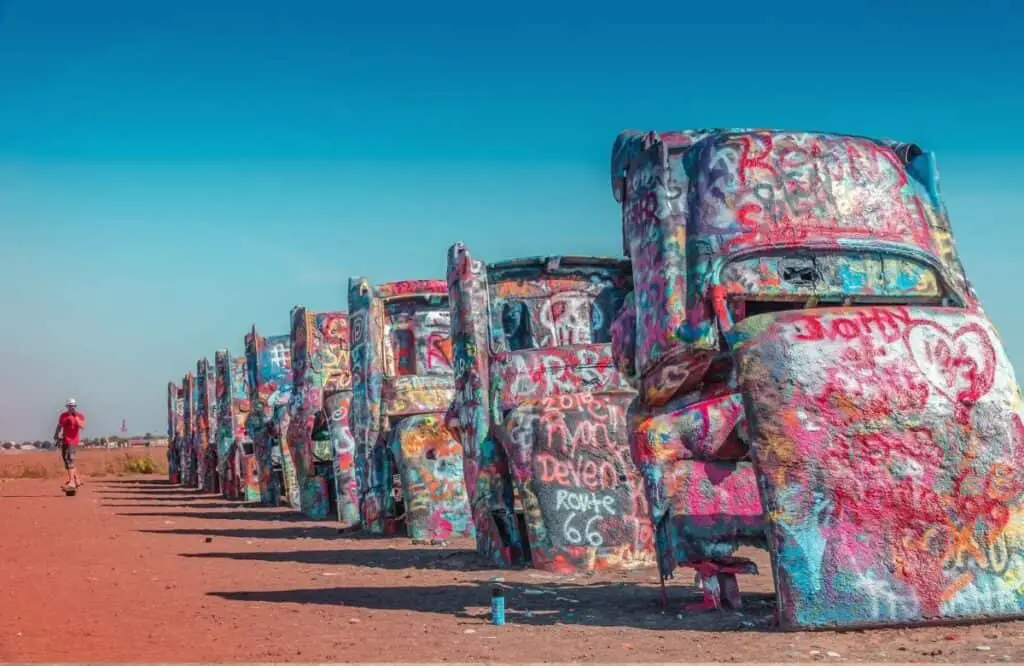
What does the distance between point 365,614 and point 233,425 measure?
2247 cm

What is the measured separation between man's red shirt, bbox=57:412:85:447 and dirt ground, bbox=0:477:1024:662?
33.2ft

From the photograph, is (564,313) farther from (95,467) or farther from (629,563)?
(95,467)

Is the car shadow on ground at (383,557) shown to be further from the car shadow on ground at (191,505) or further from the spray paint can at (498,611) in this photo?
the car shadow on ground at (191,505)

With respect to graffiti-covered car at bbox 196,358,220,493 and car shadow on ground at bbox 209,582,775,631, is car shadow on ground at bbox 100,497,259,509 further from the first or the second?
car shadow on ground at bbox 209,582,775,631

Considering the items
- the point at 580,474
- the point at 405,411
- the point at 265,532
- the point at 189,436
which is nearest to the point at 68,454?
the point at 265,532

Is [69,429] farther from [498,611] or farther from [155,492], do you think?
[498,611]

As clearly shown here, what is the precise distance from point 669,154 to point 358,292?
10.1 meters

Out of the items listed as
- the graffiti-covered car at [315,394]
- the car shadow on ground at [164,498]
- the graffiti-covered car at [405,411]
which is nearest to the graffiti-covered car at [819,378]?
the graffiti-covered car at [405,411]

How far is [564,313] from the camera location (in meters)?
14.5

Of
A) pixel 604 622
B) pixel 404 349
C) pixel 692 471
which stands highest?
pixel 404 349

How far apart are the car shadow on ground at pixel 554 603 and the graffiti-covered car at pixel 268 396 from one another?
1577 cm

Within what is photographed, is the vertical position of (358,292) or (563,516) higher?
(358,292)

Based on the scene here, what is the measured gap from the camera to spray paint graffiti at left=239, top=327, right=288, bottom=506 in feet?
85.6

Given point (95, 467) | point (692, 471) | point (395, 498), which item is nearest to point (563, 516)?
point (692, 471)
